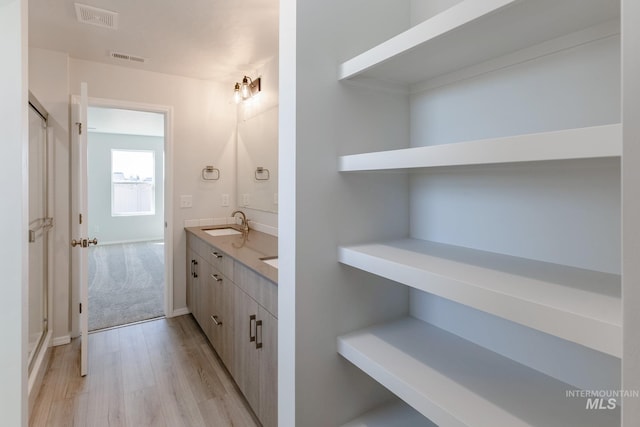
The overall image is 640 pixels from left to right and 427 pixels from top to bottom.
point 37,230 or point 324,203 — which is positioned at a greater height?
point 324,203

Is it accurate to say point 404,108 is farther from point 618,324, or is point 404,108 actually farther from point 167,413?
point 167,413

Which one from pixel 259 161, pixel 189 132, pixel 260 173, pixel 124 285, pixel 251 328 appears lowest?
pixel 124 285

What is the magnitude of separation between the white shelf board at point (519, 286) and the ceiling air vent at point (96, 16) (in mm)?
2252

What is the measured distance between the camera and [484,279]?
796 millimetres

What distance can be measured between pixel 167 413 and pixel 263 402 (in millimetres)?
665

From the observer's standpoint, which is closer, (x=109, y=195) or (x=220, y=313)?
(x=220, y=313)

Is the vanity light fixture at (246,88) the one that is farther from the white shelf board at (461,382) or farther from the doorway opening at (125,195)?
the white shelf board at (461,382)

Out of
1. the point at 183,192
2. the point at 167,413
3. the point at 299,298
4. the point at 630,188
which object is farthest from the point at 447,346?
the point at 183,192

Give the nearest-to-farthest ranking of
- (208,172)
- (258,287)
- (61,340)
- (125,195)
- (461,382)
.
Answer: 1. (461,382)
2. (258,287)
3. (61,340)
4. (208,172)
5. (125,195)

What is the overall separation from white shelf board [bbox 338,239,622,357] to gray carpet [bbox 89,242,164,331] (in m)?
3.11

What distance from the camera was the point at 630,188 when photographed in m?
0.49

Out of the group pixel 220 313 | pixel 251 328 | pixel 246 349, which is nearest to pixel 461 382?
pixel 251 328

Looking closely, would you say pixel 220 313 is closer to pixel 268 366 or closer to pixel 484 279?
pixel 268 366

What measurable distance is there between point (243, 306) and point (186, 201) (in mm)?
1833
